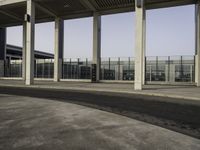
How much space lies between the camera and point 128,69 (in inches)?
1184

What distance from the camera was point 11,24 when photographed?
124ft

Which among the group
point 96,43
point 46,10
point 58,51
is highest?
point 46,10

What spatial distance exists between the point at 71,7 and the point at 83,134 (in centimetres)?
2662

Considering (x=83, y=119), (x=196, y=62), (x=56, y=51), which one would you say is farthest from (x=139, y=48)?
(x=56, y=51)

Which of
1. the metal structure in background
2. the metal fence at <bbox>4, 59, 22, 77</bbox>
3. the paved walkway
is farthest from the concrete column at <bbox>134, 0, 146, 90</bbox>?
the metal fence at <bbox>4, 59, 22, 77</bbox>

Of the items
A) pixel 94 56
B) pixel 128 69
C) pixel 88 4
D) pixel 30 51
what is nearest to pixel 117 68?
pixel 128 69

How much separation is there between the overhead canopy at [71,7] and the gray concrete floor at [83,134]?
74.6 ft

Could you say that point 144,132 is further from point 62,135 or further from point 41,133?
point 41,133

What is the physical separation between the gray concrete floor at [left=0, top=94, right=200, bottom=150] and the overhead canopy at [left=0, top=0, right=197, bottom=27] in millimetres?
22744

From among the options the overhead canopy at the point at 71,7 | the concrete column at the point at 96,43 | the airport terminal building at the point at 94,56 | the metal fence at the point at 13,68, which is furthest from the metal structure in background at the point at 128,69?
the overhead canopy at the point at 71,7

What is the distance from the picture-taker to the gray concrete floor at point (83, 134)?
4168 mm

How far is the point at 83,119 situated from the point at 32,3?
73.9 ft

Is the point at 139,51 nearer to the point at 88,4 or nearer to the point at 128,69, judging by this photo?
the point at 128,69

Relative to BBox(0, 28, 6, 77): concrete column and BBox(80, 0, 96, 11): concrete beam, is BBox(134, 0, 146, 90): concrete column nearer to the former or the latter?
BBox(80, 0, 96, 11): concrete beam
